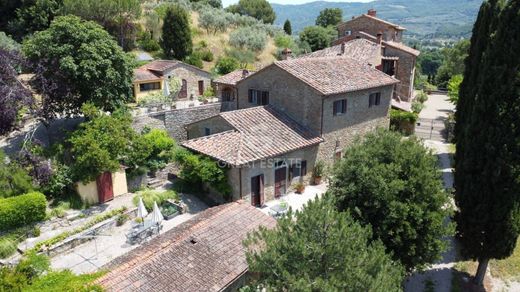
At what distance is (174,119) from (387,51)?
27.2 m

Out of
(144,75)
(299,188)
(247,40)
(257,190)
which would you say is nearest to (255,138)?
(257,190)

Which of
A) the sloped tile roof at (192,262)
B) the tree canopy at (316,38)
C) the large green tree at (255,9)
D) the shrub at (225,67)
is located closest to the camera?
the sloped tile roof at (192,262)

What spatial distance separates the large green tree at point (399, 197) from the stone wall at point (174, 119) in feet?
56.9

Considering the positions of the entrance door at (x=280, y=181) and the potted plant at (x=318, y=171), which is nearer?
the entrance door at (x=280, y=181)

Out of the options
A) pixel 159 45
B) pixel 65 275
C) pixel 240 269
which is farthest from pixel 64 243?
pixel 159 45

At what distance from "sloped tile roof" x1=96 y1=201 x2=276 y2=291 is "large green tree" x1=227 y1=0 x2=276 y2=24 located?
287 feet

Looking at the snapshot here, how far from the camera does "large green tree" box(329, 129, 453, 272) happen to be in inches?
562

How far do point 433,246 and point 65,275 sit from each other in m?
13.1

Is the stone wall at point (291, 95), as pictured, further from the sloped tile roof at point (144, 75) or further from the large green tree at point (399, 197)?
the sloped tile roof at point (144, 75)

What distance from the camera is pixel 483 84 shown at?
15.7 metres

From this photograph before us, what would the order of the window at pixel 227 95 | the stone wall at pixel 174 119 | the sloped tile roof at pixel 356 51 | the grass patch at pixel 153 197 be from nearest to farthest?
the grass patch at pixel 153 197
the stone wall at pixel 174 119
the window at pixel 227 95
the sloped tile roof at pixel 356 51

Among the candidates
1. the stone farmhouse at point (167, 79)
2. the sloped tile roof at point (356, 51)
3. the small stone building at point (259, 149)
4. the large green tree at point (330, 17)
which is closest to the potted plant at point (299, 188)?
the small stone building at point (259, 149)

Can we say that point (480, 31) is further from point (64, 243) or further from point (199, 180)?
point (64, 243)

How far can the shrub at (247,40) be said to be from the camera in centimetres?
5994
